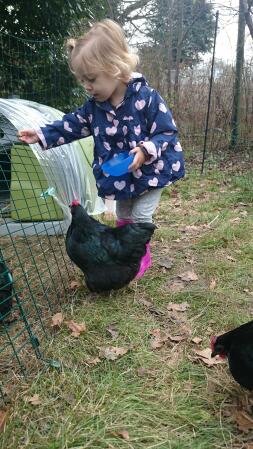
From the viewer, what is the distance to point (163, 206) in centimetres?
549

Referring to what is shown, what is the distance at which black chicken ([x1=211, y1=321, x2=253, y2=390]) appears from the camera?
1780 mm

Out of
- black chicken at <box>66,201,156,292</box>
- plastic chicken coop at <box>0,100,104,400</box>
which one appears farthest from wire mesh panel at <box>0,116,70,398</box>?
black chicken at <box>66,201,156,292</box>

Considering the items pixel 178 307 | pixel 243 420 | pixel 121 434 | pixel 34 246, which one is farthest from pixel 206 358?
pixel 34 246

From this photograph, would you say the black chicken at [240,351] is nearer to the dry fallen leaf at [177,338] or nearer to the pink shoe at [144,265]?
the dry fallen leaf at [177,338]

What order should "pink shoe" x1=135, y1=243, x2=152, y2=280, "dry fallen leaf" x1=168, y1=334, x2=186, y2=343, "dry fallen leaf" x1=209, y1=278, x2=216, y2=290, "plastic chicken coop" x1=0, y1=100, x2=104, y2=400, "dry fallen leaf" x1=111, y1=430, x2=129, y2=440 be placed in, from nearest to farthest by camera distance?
"dry fallen leaf" x1=111, y1=430, x2=129, y2=440 < "plastic chicken coop" x1=0, y1=100, x2=104, y2=400 < "dry fallen leaf" x1=168, y1=334, x2=186, y2=343 < "dry fallen leaf" x1=209, y1=278, x2=216, y2=290 < "pink shoe" x1=135, y1=243, x2=152, y2=280

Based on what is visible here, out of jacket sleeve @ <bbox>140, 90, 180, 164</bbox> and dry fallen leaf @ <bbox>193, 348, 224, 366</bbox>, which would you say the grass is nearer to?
dry fallen leaf @ <bbox>193, 348, 224, 366</bbox>

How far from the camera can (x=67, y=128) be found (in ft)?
9.79

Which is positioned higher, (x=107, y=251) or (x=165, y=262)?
(x=107, y=251)

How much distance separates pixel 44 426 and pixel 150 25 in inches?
484

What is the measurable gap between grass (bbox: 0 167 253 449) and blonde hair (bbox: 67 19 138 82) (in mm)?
1568

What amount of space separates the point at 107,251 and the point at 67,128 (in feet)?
3.18

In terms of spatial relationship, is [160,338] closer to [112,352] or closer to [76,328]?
[112,352]

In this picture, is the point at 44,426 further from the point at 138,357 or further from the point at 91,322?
the point at 91,322

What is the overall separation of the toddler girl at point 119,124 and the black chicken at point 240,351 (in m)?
1.15
